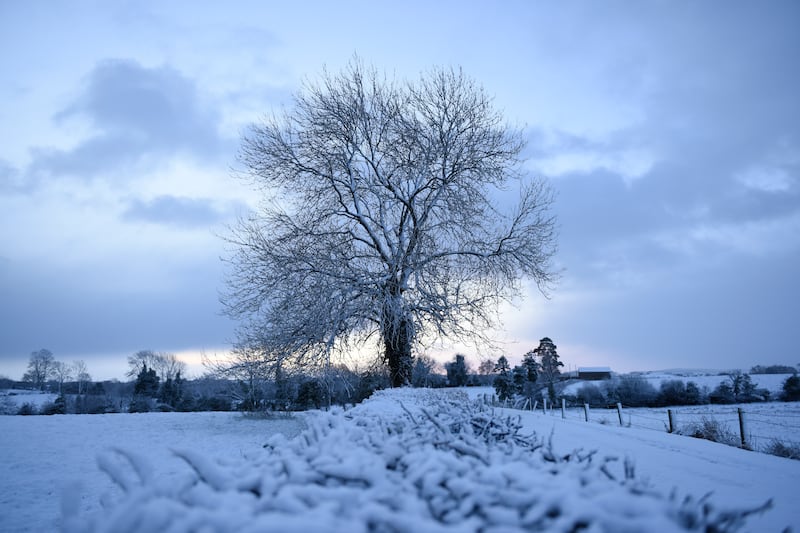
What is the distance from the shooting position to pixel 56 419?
66.0 ft

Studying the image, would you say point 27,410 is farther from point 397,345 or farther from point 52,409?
point 397,345

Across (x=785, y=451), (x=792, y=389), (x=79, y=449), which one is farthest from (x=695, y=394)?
(x=79, y=449)

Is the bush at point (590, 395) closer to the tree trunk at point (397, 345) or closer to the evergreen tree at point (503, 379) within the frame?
the evergreen tree at point (503, 379)

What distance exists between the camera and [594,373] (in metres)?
86.4

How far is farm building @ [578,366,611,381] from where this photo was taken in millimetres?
83750

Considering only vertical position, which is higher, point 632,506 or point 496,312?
point 496,312

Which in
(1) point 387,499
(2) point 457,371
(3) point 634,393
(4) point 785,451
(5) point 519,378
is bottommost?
(3) point 634,393

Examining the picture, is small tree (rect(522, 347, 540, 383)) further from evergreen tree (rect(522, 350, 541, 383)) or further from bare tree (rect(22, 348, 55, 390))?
bare tree (rect(22, 348, 55, 390))

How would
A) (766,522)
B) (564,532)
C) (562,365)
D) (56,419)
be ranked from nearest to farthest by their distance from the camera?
(564,532), (766,522), (56,419), (562,365)

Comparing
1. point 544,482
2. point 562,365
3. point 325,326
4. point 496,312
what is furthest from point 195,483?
point 562,365

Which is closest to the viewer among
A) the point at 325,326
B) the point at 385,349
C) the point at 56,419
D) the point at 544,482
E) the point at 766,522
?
the point at 544,482

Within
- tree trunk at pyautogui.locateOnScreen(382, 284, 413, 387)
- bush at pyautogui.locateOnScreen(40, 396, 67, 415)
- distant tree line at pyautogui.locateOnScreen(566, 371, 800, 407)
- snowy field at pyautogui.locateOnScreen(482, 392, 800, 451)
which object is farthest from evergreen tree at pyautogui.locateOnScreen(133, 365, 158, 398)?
distant tree line at pyautogui.locateOnScreen(566, 371, 800, 407)

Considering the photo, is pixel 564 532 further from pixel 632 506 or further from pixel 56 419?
pixel 56 419

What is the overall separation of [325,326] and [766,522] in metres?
11.6
